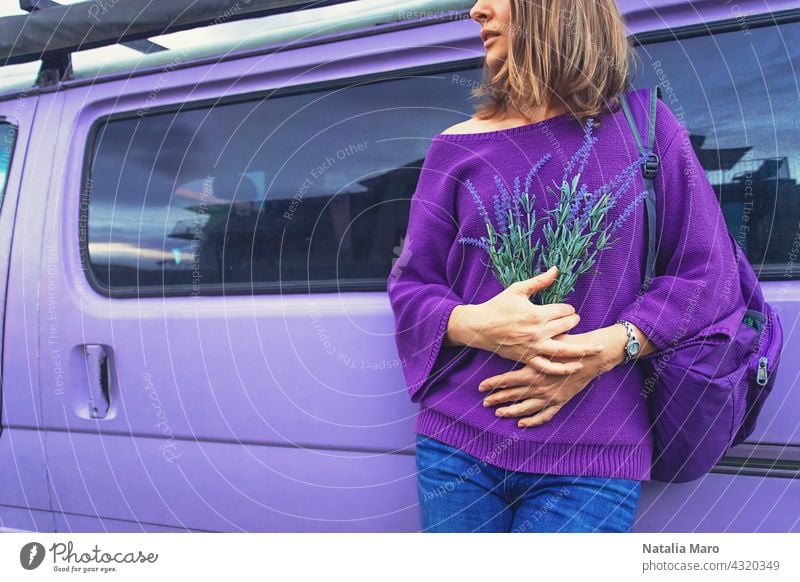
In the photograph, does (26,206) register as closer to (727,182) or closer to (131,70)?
(131,70)

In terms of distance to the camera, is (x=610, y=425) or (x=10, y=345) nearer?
(x=610, y=425)

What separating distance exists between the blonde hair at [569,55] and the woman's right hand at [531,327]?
34 cm

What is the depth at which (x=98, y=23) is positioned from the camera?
2027mm

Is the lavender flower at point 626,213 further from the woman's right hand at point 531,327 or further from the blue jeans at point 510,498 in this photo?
the blue jeans at point 510,498

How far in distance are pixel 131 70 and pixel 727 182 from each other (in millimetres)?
1823

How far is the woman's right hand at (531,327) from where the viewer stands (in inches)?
44.2

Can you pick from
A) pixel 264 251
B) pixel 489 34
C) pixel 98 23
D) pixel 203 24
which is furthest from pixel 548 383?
pixel 98 23

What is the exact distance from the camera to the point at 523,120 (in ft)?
4.09

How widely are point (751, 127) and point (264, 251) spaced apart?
51.8 inches

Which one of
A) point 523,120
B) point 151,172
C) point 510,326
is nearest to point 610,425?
point 510,326

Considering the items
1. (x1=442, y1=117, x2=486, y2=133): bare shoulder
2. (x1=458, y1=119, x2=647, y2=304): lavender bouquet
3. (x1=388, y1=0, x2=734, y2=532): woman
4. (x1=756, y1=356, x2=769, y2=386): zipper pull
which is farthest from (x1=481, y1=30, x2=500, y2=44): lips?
(x1=756, y1=356, x2=769, y2=386): zipper pull

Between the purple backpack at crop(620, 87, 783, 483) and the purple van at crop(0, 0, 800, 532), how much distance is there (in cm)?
19

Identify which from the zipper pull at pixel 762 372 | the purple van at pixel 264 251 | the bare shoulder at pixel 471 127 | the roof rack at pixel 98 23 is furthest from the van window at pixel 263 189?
the zipper pull at pixel 762 372

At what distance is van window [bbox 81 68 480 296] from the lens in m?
1.76
